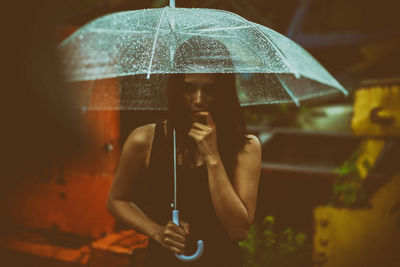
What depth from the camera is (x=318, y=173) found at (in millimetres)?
3756

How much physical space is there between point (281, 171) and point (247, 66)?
6.66ft

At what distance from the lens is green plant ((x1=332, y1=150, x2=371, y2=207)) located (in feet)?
11.4

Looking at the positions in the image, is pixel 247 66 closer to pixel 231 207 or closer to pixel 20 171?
pixel 231 207

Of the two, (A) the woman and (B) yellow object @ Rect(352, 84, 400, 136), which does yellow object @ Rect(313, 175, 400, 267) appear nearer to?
(B) yellow object @ Rect(352, 84, 400, 136)

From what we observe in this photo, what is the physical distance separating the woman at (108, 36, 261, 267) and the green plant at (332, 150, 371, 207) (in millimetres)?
1787

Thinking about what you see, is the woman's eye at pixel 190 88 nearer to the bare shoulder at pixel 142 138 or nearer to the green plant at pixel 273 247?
the bare shoulder at pixel 142 138

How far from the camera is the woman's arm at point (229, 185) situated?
184 centimetres

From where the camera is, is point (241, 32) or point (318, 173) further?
point (318, 173)

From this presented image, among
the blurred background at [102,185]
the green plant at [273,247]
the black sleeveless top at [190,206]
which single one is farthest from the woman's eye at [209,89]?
the green plant at [273,247]

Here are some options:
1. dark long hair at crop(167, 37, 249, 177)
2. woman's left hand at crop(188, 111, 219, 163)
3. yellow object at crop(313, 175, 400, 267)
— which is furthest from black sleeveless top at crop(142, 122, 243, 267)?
yellow object at crop(313, 175, 400, 267)

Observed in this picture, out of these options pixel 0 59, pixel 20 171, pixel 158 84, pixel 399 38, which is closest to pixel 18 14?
pixel 0 59

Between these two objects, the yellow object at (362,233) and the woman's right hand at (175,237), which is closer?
the woman's right hand at (175,237)

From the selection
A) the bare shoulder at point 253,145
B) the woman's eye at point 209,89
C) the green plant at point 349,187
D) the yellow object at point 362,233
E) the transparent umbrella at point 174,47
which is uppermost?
the transparent umbrella at point 174,47

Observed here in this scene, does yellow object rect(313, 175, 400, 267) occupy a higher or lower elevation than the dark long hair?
lower
